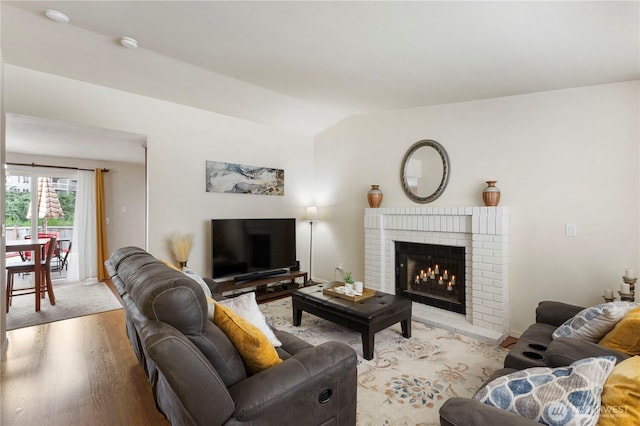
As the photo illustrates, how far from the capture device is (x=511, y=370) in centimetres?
171

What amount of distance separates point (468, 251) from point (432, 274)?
61cm

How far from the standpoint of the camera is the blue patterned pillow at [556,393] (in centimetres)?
101

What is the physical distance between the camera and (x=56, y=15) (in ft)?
7.28

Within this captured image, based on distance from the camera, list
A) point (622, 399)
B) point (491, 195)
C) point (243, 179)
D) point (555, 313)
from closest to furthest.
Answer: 1. point (622, 399)
2. point (555, 313)
3. point (491, 195)
4. point (243, 179)

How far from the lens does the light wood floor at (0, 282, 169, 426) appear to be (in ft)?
6.36

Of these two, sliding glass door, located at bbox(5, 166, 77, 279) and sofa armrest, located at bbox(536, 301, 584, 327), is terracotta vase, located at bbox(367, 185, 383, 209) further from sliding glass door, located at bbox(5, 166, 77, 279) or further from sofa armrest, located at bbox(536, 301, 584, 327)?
sliding glass door, located at bbox(5, 166, 77, 279)

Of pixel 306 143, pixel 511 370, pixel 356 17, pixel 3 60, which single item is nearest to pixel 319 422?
pixel 511 370

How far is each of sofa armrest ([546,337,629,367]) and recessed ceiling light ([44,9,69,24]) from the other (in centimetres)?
390

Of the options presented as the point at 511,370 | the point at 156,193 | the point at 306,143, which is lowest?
the point at 511,370

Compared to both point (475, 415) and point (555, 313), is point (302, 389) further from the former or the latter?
point (555, 313)

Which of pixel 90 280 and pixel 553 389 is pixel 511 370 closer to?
pixel 553 389

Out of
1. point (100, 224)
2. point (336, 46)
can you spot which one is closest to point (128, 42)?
point (336, 46)

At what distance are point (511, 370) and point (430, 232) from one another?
87.6 inches

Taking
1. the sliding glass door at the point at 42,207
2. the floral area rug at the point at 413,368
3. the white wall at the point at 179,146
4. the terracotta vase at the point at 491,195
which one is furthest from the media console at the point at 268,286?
the sliding glass door at the point at 42,207
